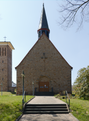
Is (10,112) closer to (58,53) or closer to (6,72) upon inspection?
(58,53)

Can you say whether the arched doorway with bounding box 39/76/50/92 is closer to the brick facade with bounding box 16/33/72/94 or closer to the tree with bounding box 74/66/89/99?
the brick facade with bounding box 16/33/72/94

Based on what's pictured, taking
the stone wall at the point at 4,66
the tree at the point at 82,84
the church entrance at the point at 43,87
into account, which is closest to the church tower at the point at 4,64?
the stone wall at the point at 4,66

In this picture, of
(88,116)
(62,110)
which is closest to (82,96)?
(62,110)

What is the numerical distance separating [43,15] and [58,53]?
14.9 m

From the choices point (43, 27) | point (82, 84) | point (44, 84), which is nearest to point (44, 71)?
point (44, 84)

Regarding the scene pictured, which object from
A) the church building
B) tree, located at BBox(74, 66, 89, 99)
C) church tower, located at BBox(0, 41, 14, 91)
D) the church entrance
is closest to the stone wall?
church tower, located at BBox(0, 41, 14, 91)

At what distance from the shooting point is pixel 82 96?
20422mm

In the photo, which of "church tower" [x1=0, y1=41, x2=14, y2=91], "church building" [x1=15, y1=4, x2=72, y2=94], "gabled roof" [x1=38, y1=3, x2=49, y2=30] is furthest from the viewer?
"church tower" [x1=0, y1=41, x2=14, y2=91]

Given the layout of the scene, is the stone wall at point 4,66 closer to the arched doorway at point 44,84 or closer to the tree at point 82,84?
the arched doorway at point 44,84

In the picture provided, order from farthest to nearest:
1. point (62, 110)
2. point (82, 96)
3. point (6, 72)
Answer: point (6, 72) < point (82, 96) < point (62, 110)

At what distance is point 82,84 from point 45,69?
1091cm

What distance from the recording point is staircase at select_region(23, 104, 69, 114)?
11828 millimetres

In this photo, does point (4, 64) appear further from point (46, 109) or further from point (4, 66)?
point (46, 109)

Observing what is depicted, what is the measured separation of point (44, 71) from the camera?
29969mm
